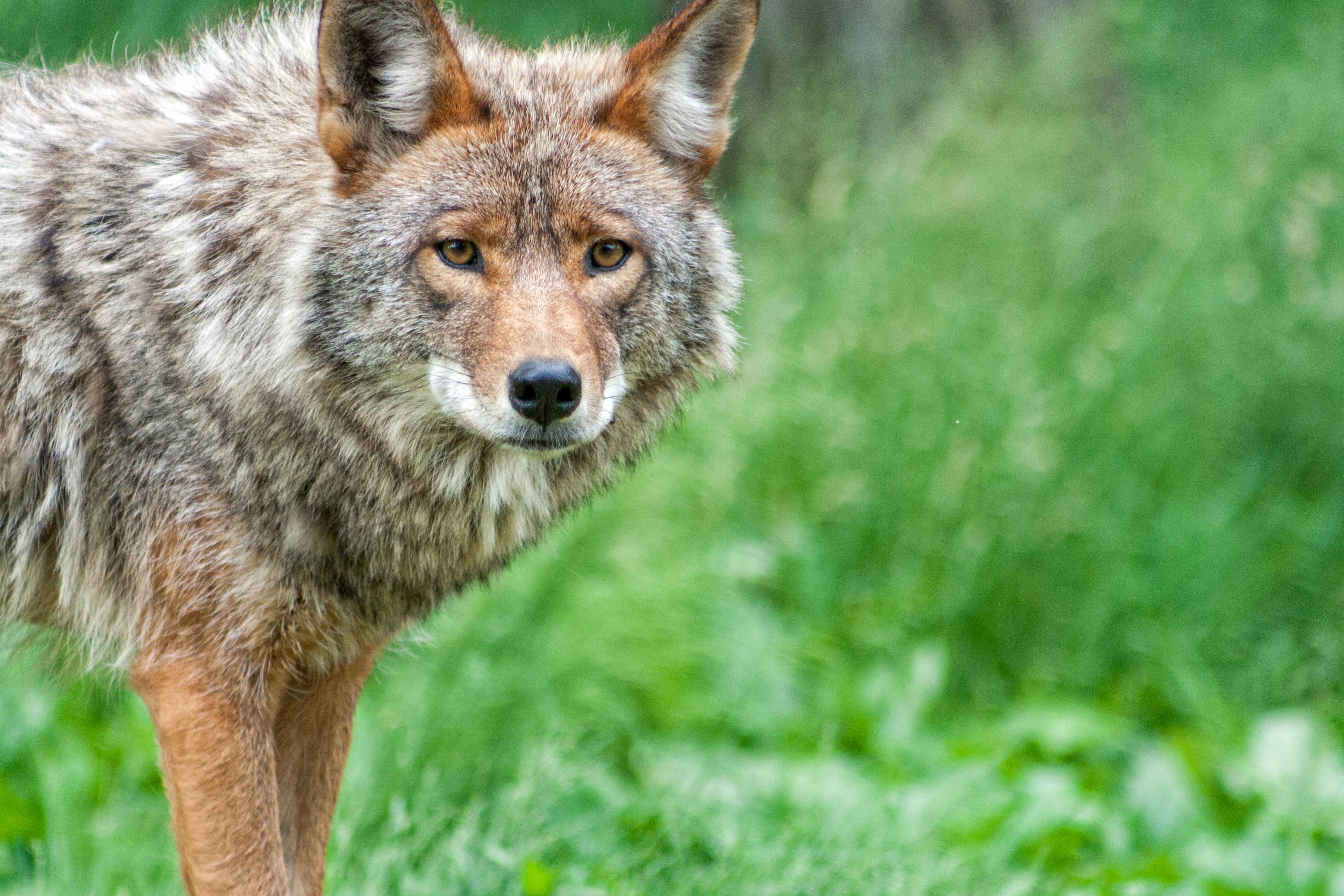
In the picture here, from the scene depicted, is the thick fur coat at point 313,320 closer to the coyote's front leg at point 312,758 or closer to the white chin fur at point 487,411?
the white chin fur at point 487,411

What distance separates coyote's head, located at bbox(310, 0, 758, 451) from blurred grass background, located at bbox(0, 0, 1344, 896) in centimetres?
121

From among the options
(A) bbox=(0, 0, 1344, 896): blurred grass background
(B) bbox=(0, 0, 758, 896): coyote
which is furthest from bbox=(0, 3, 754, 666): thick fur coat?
(A) bbox=(0, 0, 1344, 896): blurred grass background

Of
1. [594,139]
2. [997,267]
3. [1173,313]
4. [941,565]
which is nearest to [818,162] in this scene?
[997,267]

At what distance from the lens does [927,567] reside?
532cm

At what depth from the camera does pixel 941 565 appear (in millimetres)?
5301

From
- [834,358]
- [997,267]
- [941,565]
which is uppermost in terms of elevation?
[997,267]

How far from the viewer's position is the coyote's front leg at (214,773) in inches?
113

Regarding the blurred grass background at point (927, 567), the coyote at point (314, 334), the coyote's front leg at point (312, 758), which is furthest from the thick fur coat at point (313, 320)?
the blurred grass background at point (927, 567)

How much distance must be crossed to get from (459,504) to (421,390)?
326 millimetres

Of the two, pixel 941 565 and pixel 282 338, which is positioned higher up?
pixel 282 338

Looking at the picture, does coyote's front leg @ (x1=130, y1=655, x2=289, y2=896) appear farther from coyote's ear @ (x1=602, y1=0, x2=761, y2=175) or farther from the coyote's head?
coyote's ear @ (x1=602, y1=0, x2=761, y2=175)

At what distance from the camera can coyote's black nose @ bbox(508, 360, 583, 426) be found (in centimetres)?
267

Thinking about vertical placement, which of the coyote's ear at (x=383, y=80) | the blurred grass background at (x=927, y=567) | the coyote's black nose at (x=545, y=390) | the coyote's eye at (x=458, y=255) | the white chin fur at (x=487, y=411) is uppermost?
the coyote's ear at (x=383, y=80)

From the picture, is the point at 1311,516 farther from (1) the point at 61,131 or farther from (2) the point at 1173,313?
(1) the point at 61,131
